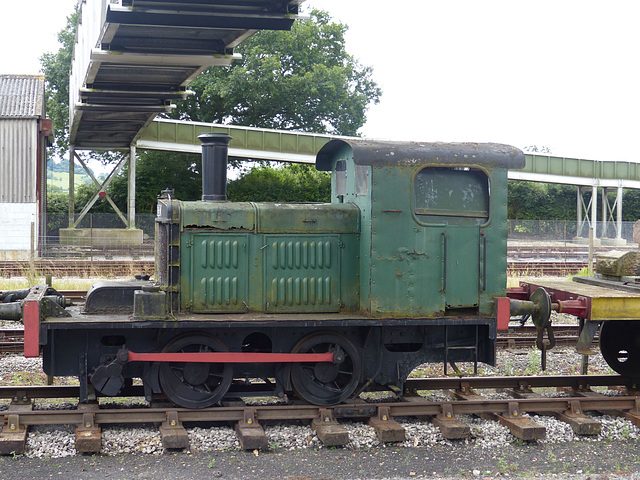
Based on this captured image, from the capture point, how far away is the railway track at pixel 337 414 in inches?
247

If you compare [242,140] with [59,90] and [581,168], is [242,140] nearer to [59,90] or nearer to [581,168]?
[59,90]

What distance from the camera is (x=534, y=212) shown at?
3941 cm

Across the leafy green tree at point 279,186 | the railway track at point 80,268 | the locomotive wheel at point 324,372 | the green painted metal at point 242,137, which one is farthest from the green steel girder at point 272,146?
the locomotive wheel at point 324,372

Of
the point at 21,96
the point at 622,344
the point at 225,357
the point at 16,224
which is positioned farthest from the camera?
the point at 21,96

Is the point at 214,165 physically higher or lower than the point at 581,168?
lower

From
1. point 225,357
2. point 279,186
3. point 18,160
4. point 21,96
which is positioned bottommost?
point 225,357

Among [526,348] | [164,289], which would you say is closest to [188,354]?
[164,289]

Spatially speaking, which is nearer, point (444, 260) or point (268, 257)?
point (444, 260)

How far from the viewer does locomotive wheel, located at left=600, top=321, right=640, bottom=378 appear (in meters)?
8.31

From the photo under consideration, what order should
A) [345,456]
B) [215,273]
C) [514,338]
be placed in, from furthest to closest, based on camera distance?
[514,338] < [215,273] < [345,456]

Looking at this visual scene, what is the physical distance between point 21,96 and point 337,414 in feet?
80.2

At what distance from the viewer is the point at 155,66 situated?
13.8 m

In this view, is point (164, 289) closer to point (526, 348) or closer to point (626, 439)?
point (626, 439)

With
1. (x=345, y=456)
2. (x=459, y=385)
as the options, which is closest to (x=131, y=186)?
(x=459, y=385)
